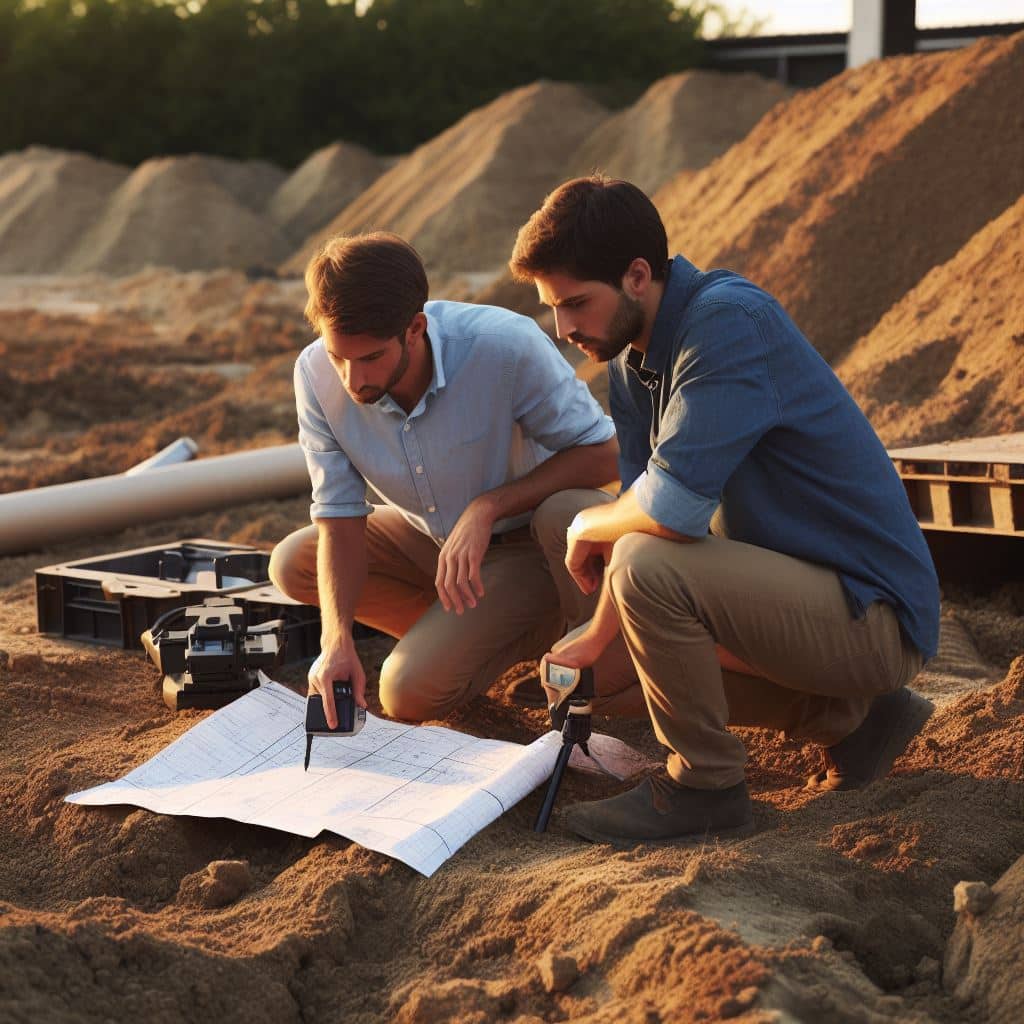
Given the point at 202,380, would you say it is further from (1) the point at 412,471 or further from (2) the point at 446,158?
(2) the point at 446,158

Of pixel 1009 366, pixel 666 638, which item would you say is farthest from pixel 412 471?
pixel 1009 366

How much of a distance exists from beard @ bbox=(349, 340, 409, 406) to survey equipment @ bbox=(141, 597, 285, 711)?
3.52 feet

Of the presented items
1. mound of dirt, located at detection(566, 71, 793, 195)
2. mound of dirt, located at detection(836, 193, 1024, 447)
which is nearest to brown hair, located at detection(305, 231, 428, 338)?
mound of dirt, located at detection(836, 193, 1024, 447)

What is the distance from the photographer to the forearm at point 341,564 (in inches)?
154

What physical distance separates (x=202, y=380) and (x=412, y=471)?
988 centimetres

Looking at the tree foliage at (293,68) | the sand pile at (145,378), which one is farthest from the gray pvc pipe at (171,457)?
the tree foliage at (293,68)

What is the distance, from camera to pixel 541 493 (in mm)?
4145

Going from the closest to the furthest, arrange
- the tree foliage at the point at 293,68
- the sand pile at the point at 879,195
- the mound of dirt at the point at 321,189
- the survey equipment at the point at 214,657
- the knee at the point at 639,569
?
1. the knee at the point at 639,569
2. the survey equipment at the point at 214,657
3. the sand pile at the point at 879,195
4. the mound of dirt at the point at 321,189
5. the tree foliage at the point at 293,68

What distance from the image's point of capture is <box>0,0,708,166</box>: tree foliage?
34.3 m

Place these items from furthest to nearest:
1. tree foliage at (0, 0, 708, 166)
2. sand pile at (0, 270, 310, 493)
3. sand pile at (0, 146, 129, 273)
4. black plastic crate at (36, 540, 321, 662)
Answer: tree foliage at (0, 0, 708, 166), sand pile at (0, 146, 129, 273), sand pile at (0, 270, 310, 493), black plastic crate at (36, 540, 321, 662)

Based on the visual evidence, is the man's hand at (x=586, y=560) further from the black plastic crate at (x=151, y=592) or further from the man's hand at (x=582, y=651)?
the black plastic crate at (x=151, y=592)

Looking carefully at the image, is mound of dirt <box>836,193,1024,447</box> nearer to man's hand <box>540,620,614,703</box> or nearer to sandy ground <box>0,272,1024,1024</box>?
sandy ground <box>0,272,1024,1024</box>

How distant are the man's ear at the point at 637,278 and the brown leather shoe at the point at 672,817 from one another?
1.18m

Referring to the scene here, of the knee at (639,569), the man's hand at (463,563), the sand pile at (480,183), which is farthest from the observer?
the sand pile at (480,183)
